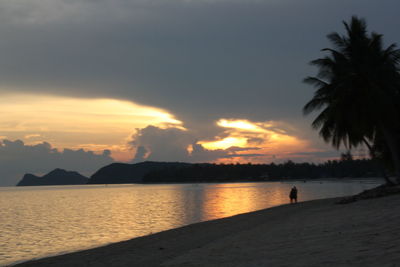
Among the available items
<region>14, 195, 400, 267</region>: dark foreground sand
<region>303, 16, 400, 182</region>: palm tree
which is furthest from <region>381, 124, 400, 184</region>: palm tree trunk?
<region>14, 195, 400, 267</region>: dark foreground sand

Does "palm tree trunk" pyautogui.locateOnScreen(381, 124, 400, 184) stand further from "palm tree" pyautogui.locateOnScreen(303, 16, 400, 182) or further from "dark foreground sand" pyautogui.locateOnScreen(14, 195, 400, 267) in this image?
"dark foreground sand" pyautogui.locateOnScreen(14, 195, 400, 267)

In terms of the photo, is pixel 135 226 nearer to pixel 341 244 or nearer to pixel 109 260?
pixel 109 260

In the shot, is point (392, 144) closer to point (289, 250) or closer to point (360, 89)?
point (360, 89)

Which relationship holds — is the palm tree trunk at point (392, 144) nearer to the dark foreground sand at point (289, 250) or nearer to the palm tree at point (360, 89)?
the palm tree at point (360, 89)

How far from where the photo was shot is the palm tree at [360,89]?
26.2 meters

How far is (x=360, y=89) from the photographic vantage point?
2697 cm

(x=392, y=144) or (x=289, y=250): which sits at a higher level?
(x=392, y=144)

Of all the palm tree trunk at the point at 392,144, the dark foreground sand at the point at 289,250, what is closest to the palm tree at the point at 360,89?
the palm tree trunk at the point at 392,144

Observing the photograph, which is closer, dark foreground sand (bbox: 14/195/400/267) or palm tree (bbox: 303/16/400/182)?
dark foreground sand (bbox: 14/195/400/267)

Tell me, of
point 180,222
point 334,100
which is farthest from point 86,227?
point 334,100

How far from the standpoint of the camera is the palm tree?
26.2m

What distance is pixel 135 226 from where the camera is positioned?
31.6 m

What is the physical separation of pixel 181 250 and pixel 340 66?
65.0 ft

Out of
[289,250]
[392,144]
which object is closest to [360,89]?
[392,144]
